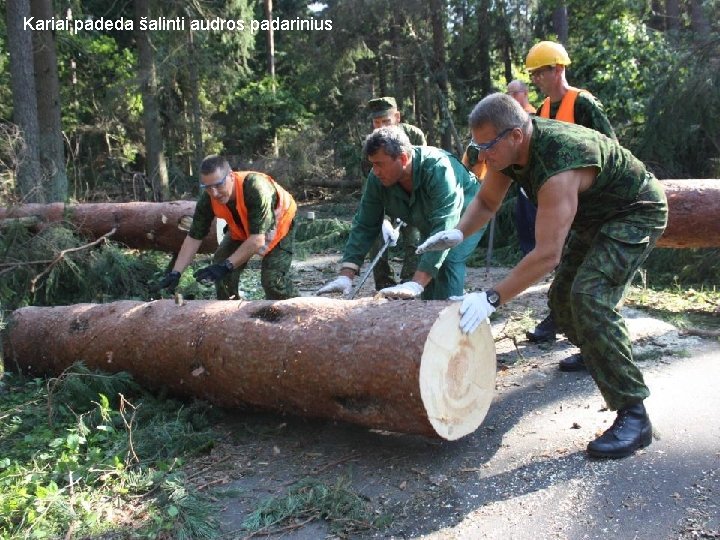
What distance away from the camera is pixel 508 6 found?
15047mm

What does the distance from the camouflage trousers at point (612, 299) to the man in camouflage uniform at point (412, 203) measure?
0.92 metres

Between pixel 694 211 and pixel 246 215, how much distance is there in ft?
11.8

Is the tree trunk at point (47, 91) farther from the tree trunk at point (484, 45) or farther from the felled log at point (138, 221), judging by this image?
the tree trunk at point (484, 45)

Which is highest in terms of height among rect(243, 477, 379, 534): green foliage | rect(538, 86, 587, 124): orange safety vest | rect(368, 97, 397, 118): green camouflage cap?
rect(368, 97, 397, 118): green camouflage cap

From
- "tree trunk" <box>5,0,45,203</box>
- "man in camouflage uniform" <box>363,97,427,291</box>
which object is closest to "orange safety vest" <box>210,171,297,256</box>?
"man in camouflage uniform" <box>363,97,427,291</box>

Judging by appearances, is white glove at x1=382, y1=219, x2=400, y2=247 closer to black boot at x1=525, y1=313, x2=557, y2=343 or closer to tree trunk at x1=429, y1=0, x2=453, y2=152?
black boot at x1=525, y1=313, x2=557, y2=343

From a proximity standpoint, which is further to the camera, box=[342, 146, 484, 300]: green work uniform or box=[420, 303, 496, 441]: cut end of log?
box=[342, 146, 484, 300]: green work uniform

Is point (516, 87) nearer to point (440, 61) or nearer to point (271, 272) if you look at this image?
point (271, 272)

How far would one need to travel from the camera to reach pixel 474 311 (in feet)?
9.80

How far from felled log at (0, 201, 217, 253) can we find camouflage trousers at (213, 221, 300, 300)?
192cm

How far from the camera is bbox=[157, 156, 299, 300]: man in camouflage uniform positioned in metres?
4.59

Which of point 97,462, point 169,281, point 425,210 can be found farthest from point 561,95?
point 97,462

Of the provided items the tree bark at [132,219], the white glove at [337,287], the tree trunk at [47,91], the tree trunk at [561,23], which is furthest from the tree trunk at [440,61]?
the white glove at [337,287]

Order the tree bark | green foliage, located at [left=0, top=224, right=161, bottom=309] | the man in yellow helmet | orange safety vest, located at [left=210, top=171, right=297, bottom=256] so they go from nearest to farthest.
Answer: the man in yellow helmet < orange safety vest, located at [left=210, top=171, right=297, bottom=256] < green foliage, located at [left=0, top=224, right=161, bottom=309] < the tree bark
